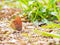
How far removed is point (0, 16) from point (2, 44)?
33.6 inches

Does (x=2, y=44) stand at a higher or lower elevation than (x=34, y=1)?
lower

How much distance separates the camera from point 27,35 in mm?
1989

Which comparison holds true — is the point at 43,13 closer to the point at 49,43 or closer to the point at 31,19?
the point at 31,19

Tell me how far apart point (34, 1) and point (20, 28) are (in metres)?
0.52

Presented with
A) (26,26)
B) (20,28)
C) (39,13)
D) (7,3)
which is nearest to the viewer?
(20,28)

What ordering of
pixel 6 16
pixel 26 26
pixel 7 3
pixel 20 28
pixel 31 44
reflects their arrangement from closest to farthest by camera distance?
pixel 31 44
pixel 20 28
pixel 26 26
pixel 6 16
pixel 7 3

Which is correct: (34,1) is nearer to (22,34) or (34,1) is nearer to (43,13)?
(43,13)

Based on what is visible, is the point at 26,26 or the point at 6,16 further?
the point at 6,16

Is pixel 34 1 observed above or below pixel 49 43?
above

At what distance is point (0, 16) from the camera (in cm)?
264

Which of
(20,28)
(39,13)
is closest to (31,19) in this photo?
(39,13)

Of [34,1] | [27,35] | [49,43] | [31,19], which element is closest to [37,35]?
[27,35]

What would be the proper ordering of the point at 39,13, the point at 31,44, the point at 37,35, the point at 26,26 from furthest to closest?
the point at 39,13, the point at 26,26, the point at 37,35, the point at 31,44

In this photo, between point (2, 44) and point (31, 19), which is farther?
point (31, 19)
